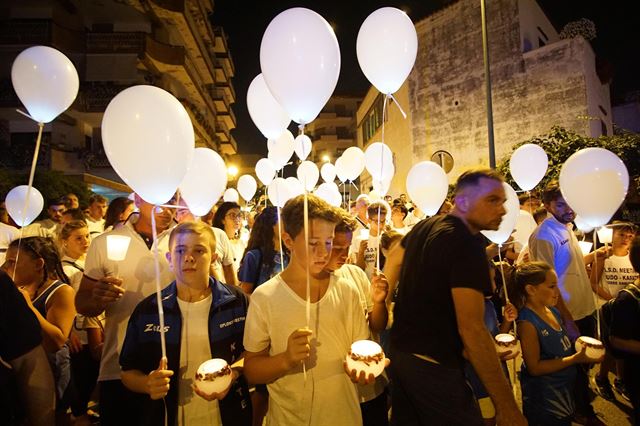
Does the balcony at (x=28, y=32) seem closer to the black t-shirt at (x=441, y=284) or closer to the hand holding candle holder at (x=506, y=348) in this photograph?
the black t-shirt at (x=441, y=284)

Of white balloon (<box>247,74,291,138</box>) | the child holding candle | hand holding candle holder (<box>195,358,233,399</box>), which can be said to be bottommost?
the child holding candle

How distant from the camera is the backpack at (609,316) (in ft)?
9.18

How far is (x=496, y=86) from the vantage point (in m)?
16.4

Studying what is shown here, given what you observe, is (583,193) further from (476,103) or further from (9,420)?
(476,103)

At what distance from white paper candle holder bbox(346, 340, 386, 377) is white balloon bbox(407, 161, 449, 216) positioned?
360cm

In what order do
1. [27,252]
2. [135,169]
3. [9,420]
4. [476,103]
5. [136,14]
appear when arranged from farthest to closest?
[136,14]
[476,103]
[27,252]
[135,169]
[9,420]

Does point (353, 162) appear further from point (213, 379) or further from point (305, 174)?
point (213, 379)

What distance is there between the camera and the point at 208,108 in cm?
3353

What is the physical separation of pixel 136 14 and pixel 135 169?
2498 centimetres

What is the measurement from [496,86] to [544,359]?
16.7 metres

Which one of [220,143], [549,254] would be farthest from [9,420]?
[220,143]

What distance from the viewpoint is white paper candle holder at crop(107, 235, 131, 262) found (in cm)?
258

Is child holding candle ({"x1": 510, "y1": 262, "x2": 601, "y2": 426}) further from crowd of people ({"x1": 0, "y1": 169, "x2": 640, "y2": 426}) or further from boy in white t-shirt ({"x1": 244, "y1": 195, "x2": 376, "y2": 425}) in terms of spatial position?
boy in white t-shirt ({"x1": 244, "y1": 195, "x2": 376, "y2": 425})

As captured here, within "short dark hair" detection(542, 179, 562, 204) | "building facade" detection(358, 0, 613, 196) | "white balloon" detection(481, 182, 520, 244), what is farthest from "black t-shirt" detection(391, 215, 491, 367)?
"building facade" detection(358, 0, 613, 196)
